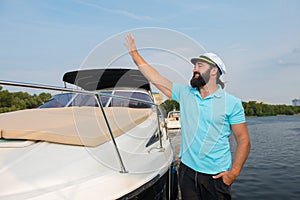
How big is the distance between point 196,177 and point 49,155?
131 cm

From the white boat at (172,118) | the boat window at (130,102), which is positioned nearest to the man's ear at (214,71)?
the white boat at (172,118)

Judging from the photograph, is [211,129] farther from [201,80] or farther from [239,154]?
[201,80]

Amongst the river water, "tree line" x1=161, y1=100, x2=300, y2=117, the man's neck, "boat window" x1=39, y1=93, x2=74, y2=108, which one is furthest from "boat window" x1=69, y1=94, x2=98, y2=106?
"tree line" x1=161, y1=100, x2=300, y2=117

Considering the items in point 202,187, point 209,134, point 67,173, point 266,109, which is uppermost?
point 266,109

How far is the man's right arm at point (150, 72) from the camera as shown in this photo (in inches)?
109

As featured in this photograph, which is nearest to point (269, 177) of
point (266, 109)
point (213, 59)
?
point (213, 59)

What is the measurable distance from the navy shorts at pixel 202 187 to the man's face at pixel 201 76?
799mm

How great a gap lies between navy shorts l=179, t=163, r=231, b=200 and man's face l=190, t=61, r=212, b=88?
0.80 meters

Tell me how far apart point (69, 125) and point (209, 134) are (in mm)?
1461

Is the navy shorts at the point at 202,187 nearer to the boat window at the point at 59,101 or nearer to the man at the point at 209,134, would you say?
the man at the point at 209,134

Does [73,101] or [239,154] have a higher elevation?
[73,101]

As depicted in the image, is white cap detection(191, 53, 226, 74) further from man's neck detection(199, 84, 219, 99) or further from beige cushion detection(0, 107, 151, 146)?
beige cushion detection(0, 107, 151, 146)

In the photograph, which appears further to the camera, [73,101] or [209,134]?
[73,101]

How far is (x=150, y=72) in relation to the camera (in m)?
2.77
